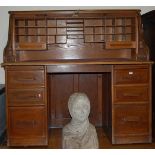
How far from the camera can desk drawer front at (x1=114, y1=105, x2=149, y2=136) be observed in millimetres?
2529

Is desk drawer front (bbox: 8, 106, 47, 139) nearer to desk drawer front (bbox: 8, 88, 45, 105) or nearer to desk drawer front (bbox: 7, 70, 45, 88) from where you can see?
desk drawer front (bbox: 8, 88, 45, 105)

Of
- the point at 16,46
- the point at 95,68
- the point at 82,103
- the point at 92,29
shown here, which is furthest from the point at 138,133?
Result: the point at 16,46

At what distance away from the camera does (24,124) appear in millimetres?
2506

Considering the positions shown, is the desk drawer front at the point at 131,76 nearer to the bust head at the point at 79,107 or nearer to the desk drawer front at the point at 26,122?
the bust head at the point at 79,107

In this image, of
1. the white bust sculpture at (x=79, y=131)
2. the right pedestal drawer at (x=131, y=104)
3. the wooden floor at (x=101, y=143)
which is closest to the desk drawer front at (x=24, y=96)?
the wooden floor at (x=101, y=143)

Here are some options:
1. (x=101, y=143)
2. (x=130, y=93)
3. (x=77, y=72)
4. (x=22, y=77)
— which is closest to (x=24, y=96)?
(x=22, y=77)

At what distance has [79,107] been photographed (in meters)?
1.96

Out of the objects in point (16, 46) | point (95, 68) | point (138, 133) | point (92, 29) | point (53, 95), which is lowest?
point (138, 133)

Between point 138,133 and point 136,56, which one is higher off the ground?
point 136,56

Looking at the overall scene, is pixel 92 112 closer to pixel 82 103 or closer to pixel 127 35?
pixel 127 35

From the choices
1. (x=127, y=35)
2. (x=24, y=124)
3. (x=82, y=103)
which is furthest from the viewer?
(x=127, y=35)

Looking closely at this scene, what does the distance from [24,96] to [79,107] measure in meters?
0.73

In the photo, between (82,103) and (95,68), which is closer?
(82,103)

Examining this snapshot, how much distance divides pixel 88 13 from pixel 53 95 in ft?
3.37
